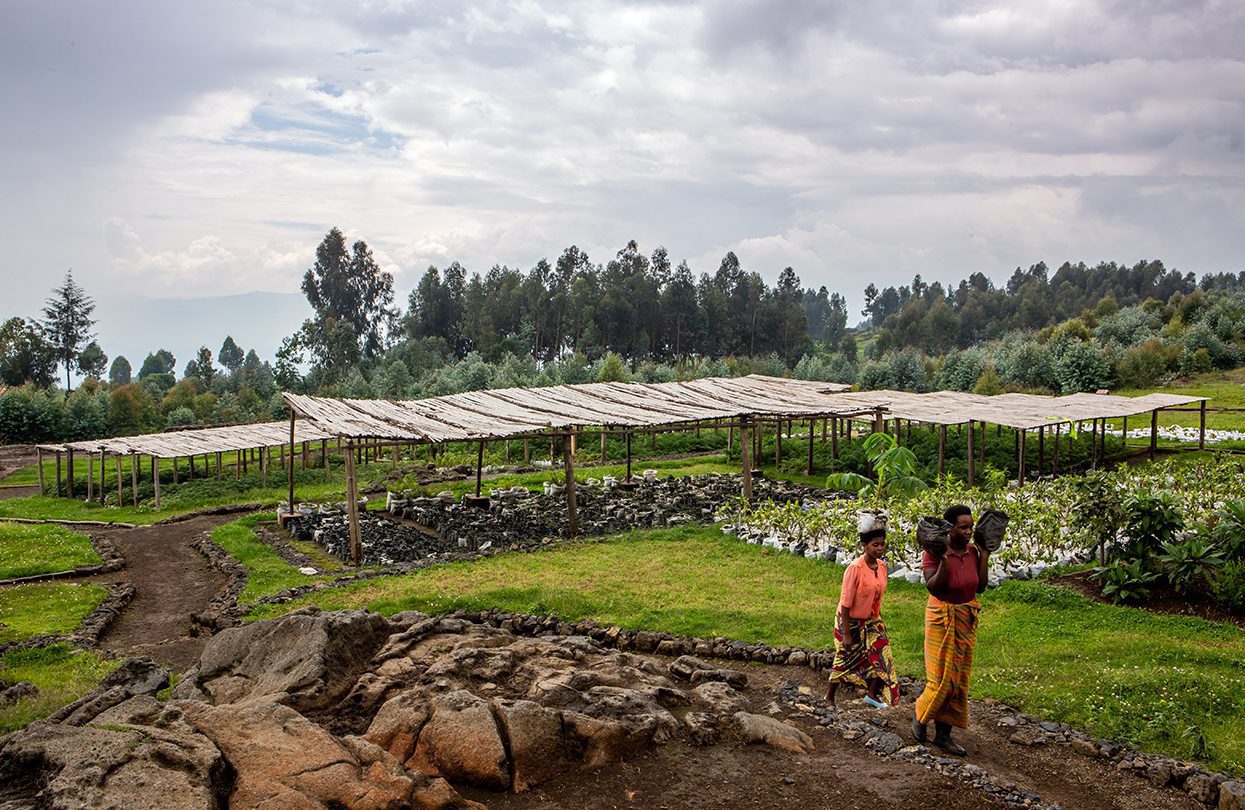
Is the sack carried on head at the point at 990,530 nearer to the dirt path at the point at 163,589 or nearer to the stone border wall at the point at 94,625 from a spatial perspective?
the dirt path at the point at 163,589

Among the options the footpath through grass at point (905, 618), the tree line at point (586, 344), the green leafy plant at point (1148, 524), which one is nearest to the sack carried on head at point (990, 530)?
the footpath through grass at point (905, 618)

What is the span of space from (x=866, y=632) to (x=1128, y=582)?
15.9ft

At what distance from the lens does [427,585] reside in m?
12.6

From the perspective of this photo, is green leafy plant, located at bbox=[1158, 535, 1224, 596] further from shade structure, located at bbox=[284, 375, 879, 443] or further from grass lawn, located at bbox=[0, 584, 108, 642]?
grass lawn, located at bbox=[0, 584, 108, 642]

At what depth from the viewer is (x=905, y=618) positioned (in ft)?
32.3

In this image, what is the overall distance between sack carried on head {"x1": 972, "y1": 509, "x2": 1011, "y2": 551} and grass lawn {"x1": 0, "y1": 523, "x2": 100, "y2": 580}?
51.0ft

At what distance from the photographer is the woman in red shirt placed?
6.15 m

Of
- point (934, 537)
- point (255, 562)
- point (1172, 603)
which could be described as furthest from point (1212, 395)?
point (255, 562)

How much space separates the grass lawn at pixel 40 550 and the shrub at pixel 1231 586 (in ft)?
57.8

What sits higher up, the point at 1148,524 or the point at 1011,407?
the point at 1011,407

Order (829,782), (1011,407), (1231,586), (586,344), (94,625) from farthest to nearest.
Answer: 1. (586,344)
2. (1011,407)
3. (94,625)
4. (1231,586)
5. (829,782)

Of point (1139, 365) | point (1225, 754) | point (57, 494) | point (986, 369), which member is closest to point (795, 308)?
point (986, 369)

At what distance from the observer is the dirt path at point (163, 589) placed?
10812 millimetres

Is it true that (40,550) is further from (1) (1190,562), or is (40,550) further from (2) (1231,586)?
(2) (1231,586)
